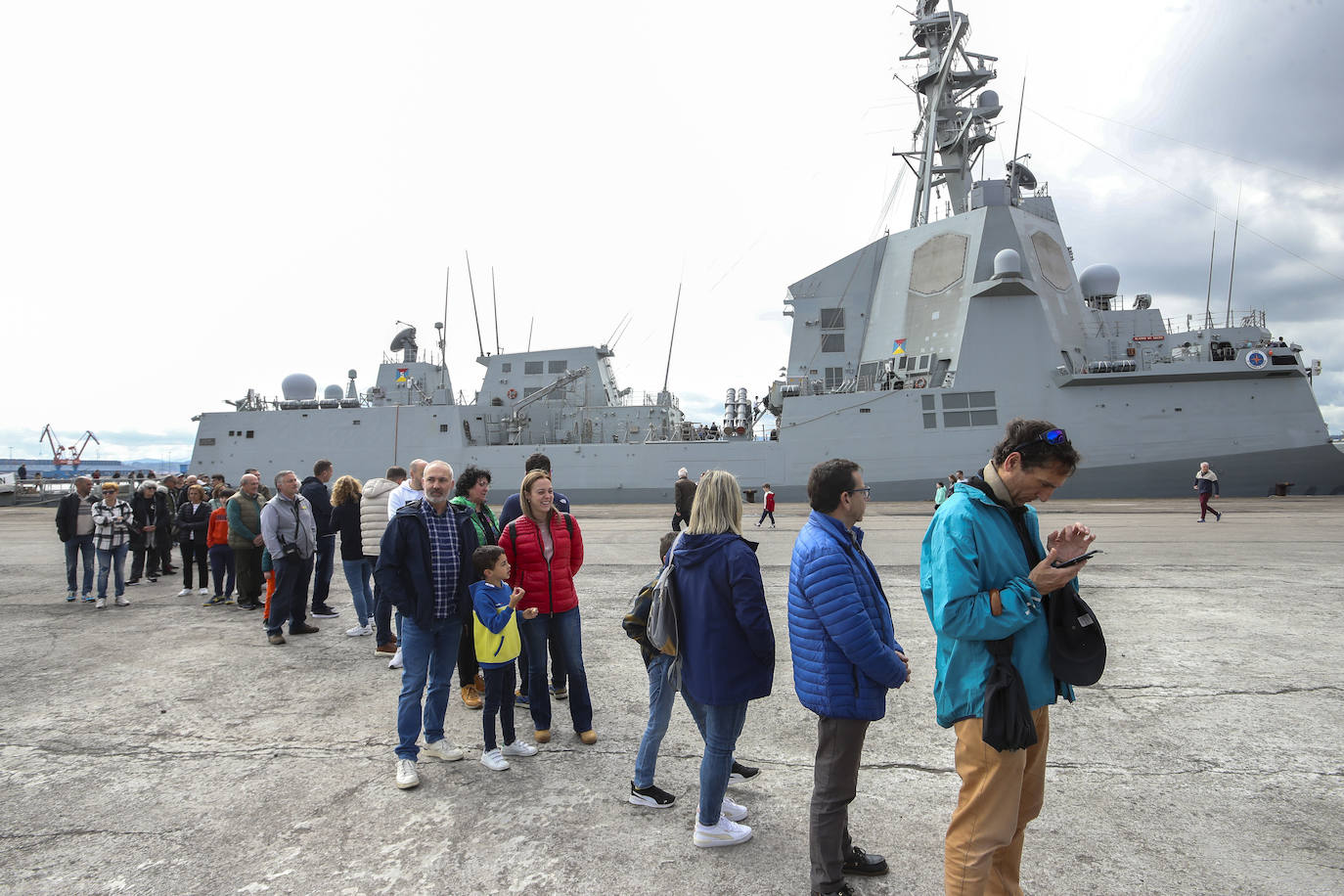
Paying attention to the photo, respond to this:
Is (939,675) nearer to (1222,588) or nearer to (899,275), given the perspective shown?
(1222,588)

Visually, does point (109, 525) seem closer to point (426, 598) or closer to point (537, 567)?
point (426, 598)

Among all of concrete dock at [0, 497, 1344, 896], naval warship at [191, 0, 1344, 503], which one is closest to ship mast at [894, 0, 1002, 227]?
naval warship at [191, 0, 1344, 503]

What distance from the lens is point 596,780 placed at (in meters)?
3.07

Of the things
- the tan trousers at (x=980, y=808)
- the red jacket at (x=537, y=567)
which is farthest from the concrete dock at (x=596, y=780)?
A: the red jacket at (x=537, y=567)

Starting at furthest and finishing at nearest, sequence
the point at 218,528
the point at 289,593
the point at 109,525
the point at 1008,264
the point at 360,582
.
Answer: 1. the point at 1008,264
2. the point at 218,528
3. the point at 109,525
4. the point at 360,582
5. the point at 289,593

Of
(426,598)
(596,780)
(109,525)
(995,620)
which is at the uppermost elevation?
(995,620)

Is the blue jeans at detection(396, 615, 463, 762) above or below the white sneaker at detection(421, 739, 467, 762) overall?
above

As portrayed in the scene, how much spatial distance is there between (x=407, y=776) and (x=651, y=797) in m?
1.13

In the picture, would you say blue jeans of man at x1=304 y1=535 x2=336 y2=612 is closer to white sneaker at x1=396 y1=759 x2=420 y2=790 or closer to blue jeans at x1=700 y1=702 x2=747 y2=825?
white sneaker at x1=396 y1=759 x2=420 y2=790

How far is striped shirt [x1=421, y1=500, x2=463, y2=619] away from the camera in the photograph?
11.0 feet

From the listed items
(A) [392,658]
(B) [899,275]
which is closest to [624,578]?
(A) [392,658]

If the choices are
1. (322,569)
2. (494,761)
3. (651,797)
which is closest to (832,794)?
(651,797)

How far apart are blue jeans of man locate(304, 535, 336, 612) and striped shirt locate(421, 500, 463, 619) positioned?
3.72 m

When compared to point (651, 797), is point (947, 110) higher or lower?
higher
